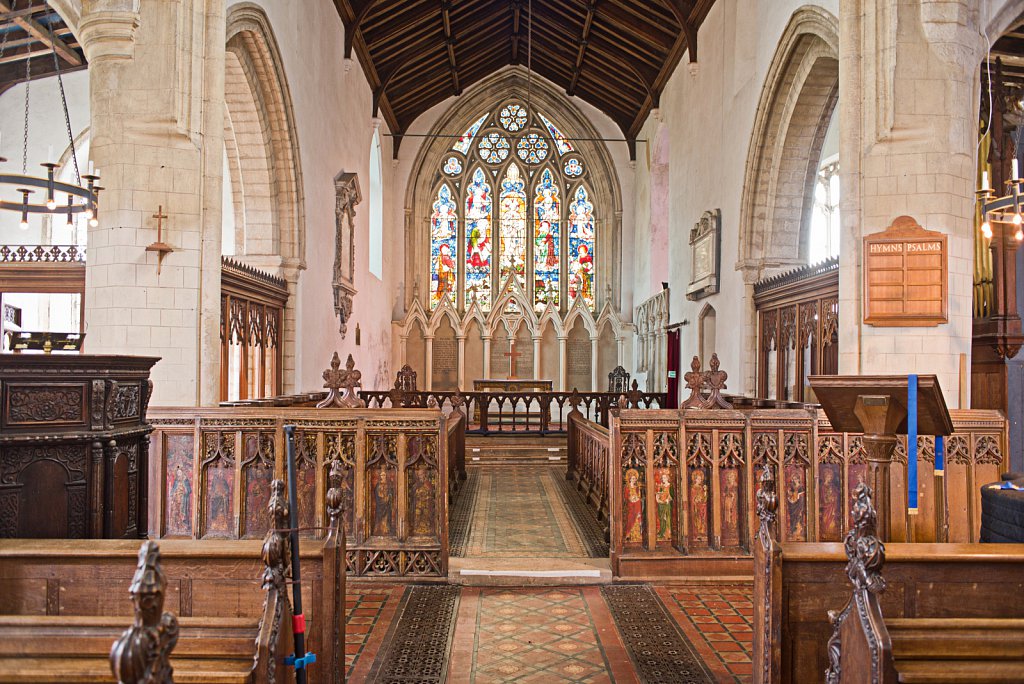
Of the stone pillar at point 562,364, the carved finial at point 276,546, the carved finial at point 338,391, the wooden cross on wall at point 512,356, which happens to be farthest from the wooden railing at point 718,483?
the stone pillar at point 562,364

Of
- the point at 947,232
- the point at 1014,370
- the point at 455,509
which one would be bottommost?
the point at 455,509

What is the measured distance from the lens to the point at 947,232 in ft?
17.9

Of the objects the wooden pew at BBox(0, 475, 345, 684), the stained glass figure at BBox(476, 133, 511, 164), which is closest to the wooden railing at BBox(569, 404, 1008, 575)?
the wooden pew at BBox(0, 475, 345, 684)

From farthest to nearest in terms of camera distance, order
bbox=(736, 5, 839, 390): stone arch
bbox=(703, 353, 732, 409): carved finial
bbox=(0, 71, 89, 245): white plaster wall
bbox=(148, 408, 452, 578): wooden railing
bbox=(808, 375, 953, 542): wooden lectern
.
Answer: bbox=(0, 71, 89, 245): white plaster wall
bbox=(736, 5, 839, 390): stone arch
bbox=(703, 353, 732, 409): carved finial
bbox=(148, 408, 452, 578): wooden railing
bbox=(808, 375, 953, 542): wooden lectern

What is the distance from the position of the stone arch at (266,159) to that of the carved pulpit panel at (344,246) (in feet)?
5.62

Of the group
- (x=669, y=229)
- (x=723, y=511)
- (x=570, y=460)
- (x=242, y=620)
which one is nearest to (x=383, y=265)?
(x=669, y=229)

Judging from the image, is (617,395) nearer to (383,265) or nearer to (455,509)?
(455,509)

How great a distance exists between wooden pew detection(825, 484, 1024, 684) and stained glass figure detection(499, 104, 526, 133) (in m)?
16.0

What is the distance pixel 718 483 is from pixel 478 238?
1311cm

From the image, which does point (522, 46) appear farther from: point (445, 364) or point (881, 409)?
point (881, 409)

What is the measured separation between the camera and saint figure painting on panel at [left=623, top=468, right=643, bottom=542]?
4336 millimetres

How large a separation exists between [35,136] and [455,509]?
8.18 meters

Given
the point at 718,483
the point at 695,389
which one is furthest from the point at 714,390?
the point at 718,483

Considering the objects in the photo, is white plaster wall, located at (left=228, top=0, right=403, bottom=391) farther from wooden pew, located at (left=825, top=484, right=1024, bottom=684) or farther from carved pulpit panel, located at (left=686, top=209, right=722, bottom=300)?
wooden pew, located at (left=825, top=484, right=1024, bottom=684)
